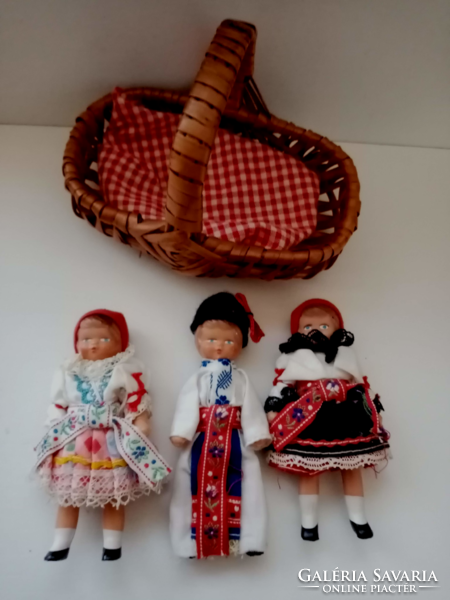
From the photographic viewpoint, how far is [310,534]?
0.93 meters

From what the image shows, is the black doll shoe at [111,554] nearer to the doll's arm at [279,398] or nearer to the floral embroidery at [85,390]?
the floral embroidery at [85,390]

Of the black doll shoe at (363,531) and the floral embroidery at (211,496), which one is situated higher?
the floral embroidery at (211,496)

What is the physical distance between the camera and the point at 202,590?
0.91 meters

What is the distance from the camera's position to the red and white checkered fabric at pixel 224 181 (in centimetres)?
110

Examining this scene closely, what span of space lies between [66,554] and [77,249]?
2.26ft

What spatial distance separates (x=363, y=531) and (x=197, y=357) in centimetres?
51

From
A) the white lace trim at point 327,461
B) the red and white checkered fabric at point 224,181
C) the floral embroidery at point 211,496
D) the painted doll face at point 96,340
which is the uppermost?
the red and white checkered fabric at point 224,181

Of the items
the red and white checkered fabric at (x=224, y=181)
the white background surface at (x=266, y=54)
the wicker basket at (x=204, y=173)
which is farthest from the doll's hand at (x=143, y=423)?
the white background surface at (x=266, y=54)

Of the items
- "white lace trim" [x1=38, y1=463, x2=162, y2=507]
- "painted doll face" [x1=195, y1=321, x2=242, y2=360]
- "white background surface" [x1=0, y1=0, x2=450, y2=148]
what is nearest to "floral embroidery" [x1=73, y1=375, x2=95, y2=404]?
"white lace trim" [x1=38, y1=463, x2=162, y2=507]

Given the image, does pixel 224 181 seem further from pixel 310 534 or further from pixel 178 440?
pixel 310 534

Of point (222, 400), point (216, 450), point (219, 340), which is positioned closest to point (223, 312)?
point (219, 340)

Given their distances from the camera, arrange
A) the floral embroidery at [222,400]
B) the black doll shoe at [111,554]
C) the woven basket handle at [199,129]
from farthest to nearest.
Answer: the floral embroidery at [222,400], the black doll shoe at [111,554], the woven basket handle at [199,129]

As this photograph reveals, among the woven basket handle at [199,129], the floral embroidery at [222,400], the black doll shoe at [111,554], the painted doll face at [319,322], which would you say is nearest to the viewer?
the woven basket handle at [199,129]

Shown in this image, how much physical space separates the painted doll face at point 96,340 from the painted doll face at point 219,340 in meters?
0.19
